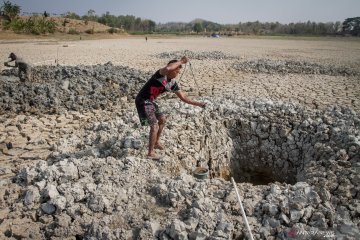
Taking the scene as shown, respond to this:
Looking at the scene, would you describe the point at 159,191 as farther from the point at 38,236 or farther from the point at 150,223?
the point at 38,236

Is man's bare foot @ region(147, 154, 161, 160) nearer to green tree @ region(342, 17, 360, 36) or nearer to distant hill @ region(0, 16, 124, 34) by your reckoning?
distant hill @ region(0, 16, 124, 34)

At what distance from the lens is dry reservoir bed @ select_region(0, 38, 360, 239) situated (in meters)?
3.08

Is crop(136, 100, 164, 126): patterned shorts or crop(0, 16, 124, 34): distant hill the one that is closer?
crop(136, 100, 164, 126): patterned shorts

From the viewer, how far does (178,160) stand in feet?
14.8

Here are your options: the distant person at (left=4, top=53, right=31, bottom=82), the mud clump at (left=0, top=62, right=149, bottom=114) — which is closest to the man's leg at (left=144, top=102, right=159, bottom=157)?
the mud clump at (left=0, top=62, right=149, bottom=114)

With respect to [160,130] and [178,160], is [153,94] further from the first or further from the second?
[178,160]

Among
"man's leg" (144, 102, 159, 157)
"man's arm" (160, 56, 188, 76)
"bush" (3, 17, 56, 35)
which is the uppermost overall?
"bush" (3, 17, 56, 35)

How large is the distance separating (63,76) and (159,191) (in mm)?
6663

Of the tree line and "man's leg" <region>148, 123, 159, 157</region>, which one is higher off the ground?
the tree line

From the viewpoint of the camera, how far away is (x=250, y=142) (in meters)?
5.95

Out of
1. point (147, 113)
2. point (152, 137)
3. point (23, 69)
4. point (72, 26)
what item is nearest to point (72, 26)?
point (72, 26)

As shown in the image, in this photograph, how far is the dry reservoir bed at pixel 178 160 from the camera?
10.1ft

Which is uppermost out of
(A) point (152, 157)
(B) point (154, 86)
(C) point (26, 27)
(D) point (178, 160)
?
(C) point (26, 27)

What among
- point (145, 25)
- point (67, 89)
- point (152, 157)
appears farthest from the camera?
point (145, 25)
